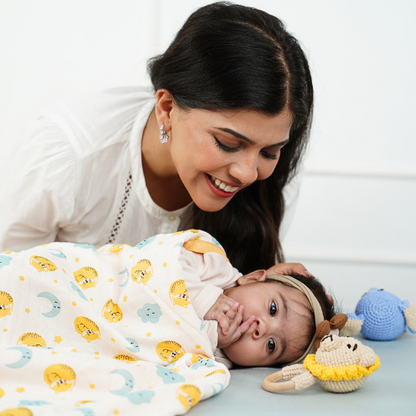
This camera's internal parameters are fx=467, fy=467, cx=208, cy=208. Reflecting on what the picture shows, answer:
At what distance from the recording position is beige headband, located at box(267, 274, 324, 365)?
1.20m

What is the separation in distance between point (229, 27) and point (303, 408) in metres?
0.94

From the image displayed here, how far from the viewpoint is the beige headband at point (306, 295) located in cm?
120

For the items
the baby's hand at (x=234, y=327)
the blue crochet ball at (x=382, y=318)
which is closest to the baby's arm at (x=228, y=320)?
the baby's hand at (x=234, y=327)

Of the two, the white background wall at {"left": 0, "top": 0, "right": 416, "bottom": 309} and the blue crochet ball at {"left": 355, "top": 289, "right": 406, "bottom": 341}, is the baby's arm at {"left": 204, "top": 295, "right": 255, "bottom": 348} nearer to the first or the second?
the blue crochet ball at {"left": 355, "top": 289, "right": 406, "bottom": 341}

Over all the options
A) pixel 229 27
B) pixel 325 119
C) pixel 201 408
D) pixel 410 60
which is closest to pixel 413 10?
pixel 410 60

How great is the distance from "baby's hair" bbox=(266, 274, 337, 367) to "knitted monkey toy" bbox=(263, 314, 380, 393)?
0.73ft

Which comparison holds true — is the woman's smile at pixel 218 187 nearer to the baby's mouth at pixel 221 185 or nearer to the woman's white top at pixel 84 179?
the baby's mouth at pixel 221 185

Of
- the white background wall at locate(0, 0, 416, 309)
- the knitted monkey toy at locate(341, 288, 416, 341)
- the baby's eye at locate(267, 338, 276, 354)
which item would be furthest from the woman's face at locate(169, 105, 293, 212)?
the white background wall at locate(0, 0, 416, 309)

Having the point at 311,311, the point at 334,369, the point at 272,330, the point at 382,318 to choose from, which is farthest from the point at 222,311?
the point at 382,318

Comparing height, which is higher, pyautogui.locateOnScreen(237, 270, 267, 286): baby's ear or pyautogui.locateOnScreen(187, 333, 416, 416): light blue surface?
pyautogui.locateOnScreen(237, 270, 267, 286): baby's ear

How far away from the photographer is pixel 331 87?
254cm

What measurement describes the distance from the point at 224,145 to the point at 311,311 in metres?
0.49

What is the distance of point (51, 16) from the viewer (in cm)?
259

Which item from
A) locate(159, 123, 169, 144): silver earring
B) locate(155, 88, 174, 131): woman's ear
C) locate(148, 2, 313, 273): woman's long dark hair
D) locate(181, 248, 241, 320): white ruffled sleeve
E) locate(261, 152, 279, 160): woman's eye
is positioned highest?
locate(148, 2, 313, 273): woman's long dark hair
